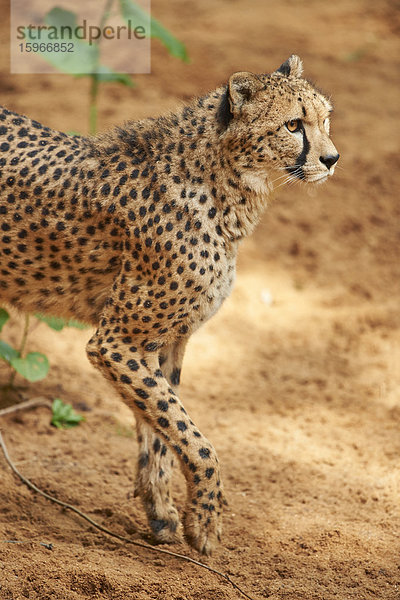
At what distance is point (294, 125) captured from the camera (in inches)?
163

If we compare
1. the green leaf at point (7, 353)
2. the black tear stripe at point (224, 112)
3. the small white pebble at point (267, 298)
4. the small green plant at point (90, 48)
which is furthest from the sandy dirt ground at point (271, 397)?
the small green plant at point (90, 48)

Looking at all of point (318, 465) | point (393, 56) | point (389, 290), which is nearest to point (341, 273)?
point (389, 290)

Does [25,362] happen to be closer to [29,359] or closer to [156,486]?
[29,359]

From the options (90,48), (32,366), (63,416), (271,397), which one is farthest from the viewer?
(271,397)

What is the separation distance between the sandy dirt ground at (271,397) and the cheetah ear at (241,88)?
2.26ft

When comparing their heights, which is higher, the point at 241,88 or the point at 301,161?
the point at 241,88

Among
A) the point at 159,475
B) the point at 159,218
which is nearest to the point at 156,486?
the point at 159,475

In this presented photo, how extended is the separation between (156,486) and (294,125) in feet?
7.32

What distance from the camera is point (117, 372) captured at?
4113 mm

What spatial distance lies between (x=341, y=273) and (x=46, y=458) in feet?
13.1

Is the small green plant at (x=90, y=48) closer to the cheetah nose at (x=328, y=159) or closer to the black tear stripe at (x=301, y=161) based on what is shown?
the black tear stripe at (x=301, y=161)

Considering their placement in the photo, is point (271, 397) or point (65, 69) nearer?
point (65, 69)

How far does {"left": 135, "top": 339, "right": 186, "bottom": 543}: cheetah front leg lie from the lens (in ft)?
15.0

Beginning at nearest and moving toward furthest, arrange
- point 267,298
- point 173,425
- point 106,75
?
point 173,425, point 106,75, point 267,298
